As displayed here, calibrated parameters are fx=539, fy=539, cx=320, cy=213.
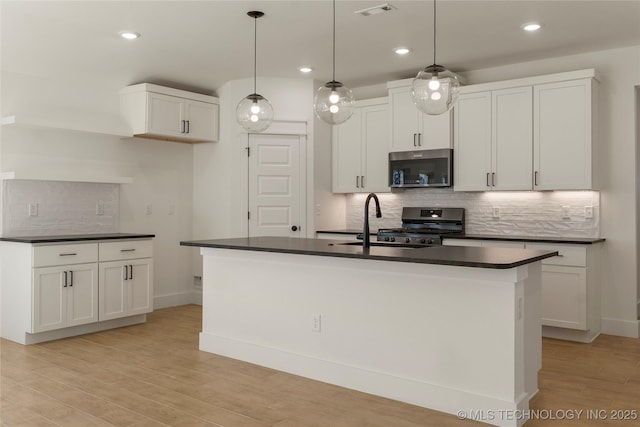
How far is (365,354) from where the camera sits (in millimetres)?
3592

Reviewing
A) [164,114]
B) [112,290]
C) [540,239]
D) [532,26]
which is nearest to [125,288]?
[112,290]

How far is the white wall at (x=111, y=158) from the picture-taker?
17.5 ft

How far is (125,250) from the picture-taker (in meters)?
5.46

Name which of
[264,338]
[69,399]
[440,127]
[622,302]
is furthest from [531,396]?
[440,127]

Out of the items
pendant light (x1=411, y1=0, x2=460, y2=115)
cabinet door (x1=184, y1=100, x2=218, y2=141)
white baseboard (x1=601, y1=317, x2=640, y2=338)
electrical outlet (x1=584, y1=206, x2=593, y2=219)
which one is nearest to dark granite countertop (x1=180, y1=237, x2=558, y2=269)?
pendant light (x1=411, y1=0, x2=460, y2=115)

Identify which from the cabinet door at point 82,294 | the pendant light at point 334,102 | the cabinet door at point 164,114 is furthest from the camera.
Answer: the cabinet door at point 164,114

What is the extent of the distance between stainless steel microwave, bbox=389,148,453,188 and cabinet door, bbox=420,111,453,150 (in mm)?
69

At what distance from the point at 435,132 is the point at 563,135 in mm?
1294

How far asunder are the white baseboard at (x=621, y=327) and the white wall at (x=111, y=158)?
4.72 m

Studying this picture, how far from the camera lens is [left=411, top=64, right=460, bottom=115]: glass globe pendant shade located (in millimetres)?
3246

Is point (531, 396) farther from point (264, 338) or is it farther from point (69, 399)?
point (69, 399)

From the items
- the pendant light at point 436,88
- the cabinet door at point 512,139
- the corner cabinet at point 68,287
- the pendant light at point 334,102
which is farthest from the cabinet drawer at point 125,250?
the cabinet door at point 512,139

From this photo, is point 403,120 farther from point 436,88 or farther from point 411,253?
point 411,253

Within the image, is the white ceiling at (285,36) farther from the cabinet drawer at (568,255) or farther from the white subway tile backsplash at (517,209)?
the cabinet drawer at (568,255)
